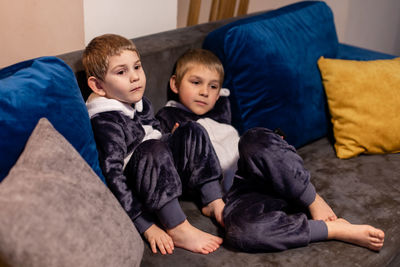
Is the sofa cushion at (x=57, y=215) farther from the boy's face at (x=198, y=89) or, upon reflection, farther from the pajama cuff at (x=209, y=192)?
the boy's face at (x=198, y=89)

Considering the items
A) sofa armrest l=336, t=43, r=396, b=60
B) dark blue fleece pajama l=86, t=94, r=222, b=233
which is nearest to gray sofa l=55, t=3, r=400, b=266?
dark blue fleece pajama l=86, t=94, r=222, b=233

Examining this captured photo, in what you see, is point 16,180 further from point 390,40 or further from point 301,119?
point 390,40

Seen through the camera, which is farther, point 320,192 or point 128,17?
point 128,17

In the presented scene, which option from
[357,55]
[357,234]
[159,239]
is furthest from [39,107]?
[357,55]

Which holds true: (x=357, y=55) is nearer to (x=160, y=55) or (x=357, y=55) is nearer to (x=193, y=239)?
(x=160, y=55)

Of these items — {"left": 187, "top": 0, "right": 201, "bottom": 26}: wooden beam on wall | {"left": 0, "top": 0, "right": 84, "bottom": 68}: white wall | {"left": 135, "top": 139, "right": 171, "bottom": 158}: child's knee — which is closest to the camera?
{"left": 135, "top": 139, "right": 171, "bottom": 158}: child's knee

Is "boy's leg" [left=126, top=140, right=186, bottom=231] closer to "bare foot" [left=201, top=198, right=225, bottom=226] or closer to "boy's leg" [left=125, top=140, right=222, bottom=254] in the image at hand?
"boy's leg" [left=125, top=140, right=222, bottom=254]

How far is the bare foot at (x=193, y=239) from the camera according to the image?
1.26m

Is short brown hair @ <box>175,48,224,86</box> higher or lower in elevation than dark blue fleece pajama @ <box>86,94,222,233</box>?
higher

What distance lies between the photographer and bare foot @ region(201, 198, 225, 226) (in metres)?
1.39

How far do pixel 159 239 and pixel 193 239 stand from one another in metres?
0.10

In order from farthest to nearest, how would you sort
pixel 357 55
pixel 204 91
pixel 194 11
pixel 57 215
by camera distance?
pixel 194 11
pixel 357 55
pixel 204 91
pixel 57 215

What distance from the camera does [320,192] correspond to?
5.08 feet

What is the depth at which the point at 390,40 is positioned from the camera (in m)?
3.61
